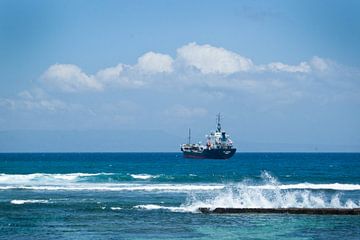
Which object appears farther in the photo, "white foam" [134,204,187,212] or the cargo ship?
the cargo ship

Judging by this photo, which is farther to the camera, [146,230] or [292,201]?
[292,201]

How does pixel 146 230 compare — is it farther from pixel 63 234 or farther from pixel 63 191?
pixel 63 191

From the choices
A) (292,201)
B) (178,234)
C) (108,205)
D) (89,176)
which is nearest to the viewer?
(178,234)

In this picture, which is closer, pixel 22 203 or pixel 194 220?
pixel 194 220

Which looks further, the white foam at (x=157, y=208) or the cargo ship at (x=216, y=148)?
the cargo ship at (x=216, y=148)

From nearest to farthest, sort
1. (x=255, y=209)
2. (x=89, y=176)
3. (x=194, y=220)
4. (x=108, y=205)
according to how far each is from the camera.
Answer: (x=194, y=220), (x=255, y=209), (x=108, y=205), (x=89, y=176)

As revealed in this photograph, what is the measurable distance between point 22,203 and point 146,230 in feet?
49.5

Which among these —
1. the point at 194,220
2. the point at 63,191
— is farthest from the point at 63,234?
the point at 63,191

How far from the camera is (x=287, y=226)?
1187 inches

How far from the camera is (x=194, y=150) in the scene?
5472 inches

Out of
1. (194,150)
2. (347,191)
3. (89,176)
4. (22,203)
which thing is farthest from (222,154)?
(22,203)

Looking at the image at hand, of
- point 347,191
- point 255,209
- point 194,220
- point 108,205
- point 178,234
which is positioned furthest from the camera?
point 347,191

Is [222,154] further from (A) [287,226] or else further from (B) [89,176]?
(A) [287,226]

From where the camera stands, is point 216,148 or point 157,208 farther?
point 216,148
